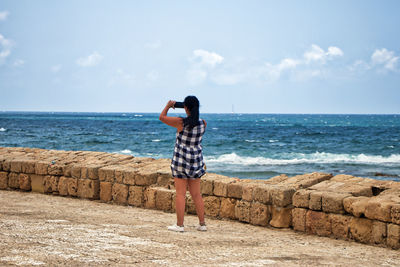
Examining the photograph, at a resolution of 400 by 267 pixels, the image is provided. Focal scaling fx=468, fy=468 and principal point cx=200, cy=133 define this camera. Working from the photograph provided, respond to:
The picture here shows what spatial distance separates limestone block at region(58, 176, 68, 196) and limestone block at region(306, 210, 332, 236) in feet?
15.8

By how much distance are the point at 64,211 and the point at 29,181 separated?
2.48 metres

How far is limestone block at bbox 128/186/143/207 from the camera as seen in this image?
8062 millimetres

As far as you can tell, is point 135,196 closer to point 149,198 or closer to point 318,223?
point 149,198

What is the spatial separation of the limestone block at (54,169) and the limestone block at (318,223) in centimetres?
501

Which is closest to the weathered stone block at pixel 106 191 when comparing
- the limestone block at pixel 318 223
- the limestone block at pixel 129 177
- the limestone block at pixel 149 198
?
the limestone block at pixel 129 177

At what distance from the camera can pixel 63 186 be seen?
356 inches

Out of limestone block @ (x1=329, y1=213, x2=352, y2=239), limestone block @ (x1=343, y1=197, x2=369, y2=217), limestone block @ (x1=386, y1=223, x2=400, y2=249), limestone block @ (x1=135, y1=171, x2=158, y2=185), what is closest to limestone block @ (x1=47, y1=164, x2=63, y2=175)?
limestone block @ (x1=135, y1=171, x2=158, y2=185)

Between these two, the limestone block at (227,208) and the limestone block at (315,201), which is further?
the limestone block at (227,208)

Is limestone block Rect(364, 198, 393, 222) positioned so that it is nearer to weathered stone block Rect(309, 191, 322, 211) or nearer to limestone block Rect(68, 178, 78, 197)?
weathered stone block Rect(309, 191, 322, 211)

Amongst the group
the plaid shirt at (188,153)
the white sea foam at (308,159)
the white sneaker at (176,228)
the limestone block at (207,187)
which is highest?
the plaid shirt at (188,153)

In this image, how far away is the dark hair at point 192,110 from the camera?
5.81 meters

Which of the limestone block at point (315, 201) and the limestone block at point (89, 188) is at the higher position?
the limestone block at point (315, 201)

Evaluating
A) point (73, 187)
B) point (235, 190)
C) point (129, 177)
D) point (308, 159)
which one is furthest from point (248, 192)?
point (308, 159)

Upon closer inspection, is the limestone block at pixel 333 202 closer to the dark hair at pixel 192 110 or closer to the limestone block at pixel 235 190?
the limestone block at pixel 235 190
